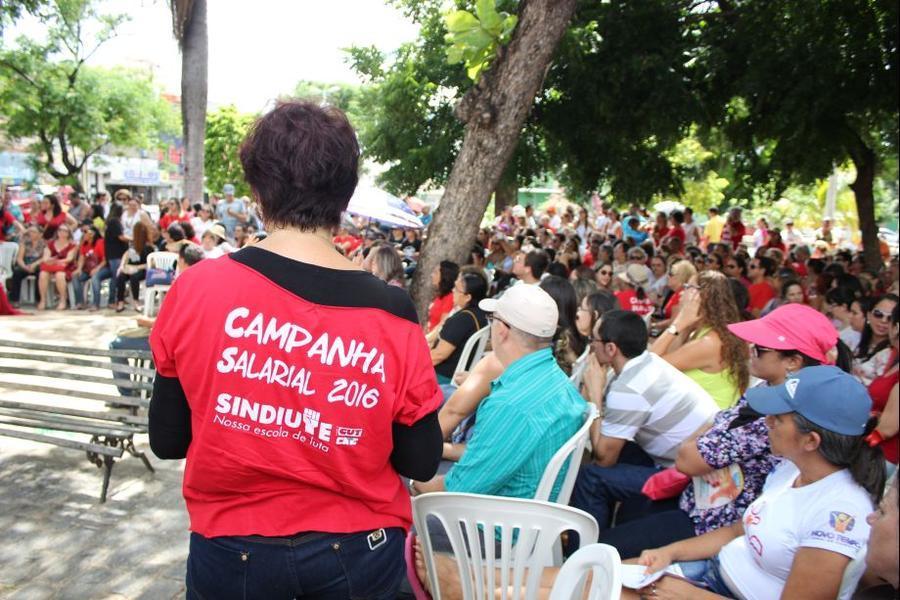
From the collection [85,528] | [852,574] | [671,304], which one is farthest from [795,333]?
[671,304]

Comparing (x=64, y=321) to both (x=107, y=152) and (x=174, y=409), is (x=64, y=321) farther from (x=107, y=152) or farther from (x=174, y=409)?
(x=107, y=152)

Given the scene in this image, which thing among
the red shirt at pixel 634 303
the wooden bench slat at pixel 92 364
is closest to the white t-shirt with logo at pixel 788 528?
the wooden bench slat at pixel 92 364

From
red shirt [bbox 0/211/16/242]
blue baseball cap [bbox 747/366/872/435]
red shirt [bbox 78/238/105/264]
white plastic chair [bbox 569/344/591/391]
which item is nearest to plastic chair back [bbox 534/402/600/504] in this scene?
blue baseball cap [bbox 747/366/872/435]

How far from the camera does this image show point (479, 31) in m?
6.18

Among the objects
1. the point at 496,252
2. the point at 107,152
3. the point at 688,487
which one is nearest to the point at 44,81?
the point at 107,152

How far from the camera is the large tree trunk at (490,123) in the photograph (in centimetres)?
623

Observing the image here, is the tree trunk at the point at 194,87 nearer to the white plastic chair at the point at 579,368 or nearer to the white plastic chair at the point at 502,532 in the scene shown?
the white plastic chair at the point at 579,368

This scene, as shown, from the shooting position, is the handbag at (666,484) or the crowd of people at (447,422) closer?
the crowd of people at (447,422)

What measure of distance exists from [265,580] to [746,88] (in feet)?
32.1

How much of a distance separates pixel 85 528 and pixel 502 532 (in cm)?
266

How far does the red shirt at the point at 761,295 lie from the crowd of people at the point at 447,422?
143 inches

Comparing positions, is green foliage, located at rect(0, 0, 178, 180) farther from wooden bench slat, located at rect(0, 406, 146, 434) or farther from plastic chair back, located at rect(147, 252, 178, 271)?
wooden bench slat, located at rect(0, 406, 146, 434)

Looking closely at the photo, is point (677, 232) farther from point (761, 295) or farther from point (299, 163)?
point (299, 163)

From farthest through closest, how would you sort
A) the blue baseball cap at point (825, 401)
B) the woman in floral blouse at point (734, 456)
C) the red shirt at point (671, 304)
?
the red shirt at point (671, 304)
the woman in floral blouse at point (734, 456)
the blue baseball cap at point (825, 401)
